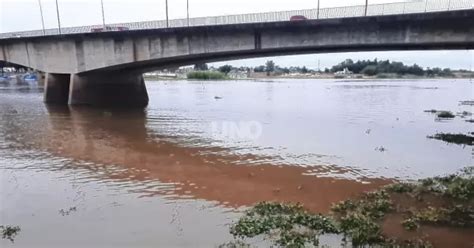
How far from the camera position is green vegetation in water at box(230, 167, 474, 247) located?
7.65m

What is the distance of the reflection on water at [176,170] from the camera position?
854 centimetres

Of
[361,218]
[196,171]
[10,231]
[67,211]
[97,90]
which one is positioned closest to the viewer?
[10,231]

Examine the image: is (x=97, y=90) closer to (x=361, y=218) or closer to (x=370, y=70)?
(x=361, y=218)

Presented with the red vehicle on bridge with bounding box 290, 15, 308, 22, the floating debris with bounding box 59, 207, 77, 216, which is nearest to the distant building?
the red vehicle on bridge with bounding box 290, 15, 308, 22

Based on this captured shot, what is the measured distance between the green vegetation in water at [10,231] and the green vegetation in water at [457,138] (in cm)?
1757

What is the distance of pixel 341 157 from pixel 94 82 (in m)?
28.0

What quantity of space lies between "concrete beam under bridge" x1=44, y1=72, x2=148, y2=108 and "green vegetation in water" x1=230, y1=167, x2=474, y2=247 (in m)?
→ 30.1

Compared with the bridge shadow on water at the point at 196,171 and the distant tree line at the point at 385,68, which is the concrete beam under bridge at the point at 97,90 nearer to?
the bridge shadow on water at the point at 196,171

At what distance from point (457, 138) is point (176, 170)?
13678 millimetres

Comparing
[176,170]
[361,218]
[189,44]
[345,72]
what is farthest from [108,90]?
[345,72]

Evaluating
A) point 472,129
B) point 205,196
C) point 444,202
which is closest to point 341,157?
point 444,202

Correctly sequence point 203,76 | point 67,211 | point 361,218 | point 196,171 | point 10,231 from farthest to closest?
point 203,76 → point 196,171 → point 67,211 → point 361,218 → point 10,231

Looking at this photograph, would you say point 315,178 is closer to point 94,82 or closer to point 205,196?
point 205,196

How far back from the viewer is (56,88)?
129ft
